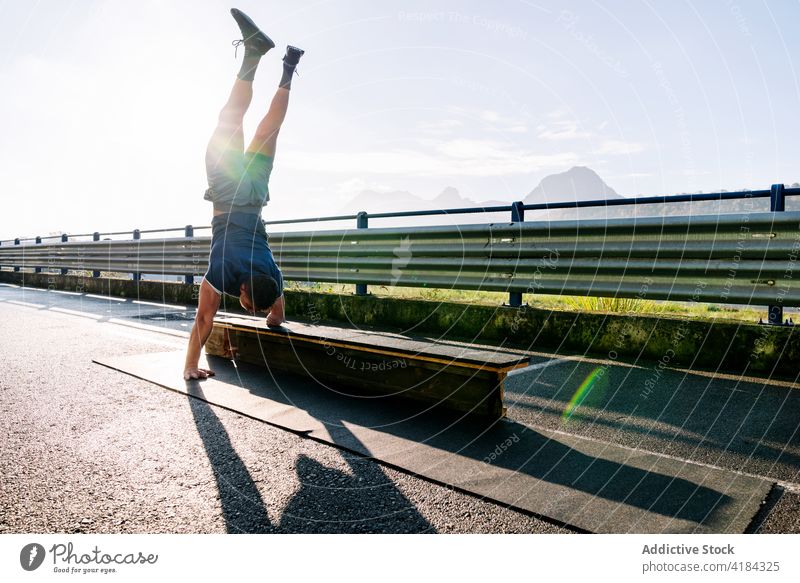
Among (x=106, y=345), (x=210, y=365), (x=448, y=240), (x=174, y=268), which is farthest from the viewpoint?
(x=174, y=268)

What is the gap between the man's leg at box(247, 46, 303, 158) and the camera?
4.57 meters

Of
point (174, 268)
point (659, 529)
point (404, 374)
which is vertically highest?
point (174, 268)

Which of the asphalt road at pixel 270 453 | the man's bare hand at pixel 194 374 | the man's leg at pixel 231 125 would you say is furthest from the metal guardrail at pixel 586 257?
the man's bare hand at pixel 194 374

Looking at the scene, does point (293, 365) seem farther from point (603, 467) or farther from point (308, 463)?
point (603, 467)

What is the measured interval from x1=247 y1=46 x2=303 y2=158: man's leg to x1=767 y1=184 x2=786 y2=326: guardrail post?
4159 millimetres

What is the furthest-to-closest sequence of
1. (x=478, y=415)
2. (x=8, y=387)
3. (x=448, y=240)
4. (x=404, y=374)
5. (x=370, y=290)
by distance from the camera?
(x=370, y=290) < (x=448, y=240) < (x=8, y=387) < (x=404, y=374) < (x=478, y=415)

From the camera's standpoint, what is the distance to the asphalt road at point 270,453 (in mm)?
2215

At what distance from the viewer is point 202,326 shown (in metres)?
4.53

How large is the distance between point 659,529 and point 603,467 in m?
0.63

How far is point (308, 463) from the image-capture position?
2.82m

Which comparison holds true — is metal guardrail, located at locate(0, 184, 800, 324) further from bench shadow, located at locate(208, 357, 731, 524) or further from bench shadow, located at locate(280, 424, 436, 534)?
bench shadow, located at locate(280, 424, 436, 534)

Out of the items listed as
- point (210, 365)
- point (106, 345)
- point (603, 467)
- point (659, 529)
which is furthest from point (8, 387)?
point (659, 529)

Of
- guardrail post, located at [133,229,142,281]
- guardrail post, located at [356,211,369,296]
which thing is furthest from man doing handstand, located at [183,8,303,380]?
guardrail post, located at [133,229,142,281]

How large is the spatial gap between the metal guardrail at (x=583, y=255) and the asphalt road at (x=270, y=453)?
93cm
